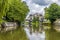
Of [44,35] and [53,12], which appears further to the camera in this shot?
[53,12]

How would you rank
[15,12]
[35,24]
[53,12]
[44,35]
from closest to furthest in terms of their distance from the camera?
[44,35] → [15,12] → [53,12] → [35,24]

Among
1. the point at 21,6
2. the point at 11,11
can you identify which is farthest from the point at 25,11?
the point at 11,11

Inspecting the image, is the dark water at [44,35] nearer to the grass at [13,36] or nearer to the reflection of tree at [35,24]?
the grass at [13,36]

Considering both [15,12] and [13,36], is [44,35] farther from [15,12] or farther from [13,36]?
[15,12]

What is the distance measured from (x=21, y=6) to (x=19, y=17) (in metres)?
2.63

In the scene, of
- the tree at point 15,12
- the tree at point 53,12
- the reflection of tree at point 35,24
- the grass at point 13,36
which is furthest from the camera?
the tree at point 53,12

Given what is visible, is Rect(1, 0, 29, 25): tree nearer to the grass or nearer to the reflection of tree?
the reflection of tree

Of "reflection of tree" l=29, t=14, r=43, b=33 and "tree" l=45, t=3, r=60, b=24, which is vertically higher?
"tree" l=45, t=3, r=60, b=24

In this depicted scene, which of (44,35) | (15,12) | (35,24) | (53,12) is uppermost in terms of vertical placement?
(53,12)

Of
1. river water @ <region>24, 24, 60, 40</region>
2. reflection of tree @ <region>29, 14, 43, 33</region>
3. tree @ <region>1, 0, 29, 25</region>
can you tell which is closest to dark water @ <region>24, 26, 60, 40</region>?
river water @ <region>24, 24, 60, 40</region>

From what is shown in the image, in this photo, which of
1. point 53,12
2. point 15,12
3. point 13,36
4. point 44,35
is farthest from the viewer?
point 53,12

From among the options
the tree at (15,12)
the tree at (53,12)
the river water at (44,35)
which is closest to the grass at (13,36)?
the river water at (44,35)

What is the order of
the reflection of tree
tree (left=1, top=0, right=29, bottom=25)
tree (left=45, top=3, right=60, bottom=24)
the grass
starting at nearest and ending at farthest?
the grass < the reflection of tree < tree (left=1, top=0, right=29, bottom=25) < tree (left=45, top=3, right=60, bottom=24)

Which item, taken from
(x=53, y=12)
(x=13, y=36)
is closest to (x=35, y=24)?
(x=53, y=12)
